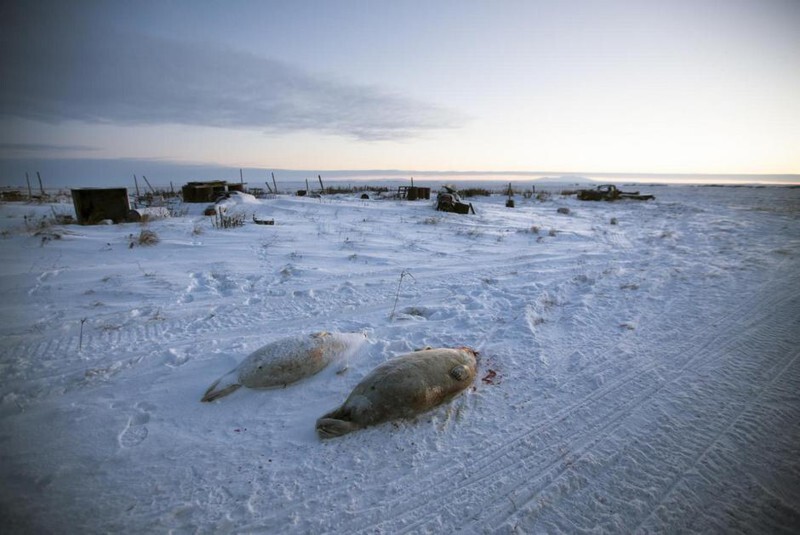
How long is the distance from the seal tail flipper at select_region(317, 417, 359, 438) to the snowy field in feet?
0.19

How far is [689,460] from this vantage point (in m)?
2.53

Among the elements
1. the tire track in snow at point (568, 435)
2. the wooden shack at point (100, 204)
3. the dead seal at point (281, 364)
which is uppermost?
the wooden shack at point (100, 204)

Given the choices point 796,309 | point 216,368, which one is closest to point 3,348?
point 216,368

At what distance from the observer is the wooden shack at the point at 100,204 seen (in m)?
9.08

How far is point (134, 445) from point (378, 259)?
5424 mm

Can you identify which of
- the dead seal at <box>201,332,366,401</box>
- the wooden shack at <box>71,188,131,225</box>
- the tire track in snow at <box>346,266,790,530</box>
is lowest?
the tire track in snow at <box>346,266,790,530</box>

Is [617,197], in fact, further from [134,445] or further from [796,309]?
[134,445]

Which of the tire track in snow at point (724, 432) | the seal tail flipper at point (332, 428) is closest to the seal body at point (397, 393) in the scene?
the seal tail flipper at point (332, 428)

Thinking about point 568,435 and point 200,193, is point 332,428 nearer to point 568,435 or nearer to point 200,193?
point 568,435

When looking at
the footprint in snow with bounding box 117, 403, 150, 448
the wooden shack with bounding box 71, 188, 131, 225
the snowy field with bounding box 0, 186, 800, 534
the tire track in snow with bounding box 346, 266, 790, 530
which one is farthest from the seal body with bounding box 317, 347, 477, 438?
the wooden shack with bounding box 71, 188, 131, 225

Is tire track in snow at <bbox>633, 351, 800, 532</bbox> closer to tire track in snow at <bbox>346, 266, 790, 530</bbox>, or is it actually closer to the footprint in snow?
tire track in snow at <bbox>346, 266, 790, 530</bbox>

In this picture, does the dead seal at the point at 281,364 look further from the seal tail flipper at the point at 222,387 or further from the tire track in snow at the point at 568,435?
the tire track in snow at the point at 568,435

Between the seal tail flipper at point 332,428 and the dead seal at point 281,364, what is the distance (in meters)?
0.78

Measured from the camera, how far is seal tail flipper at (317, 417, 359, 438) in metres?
2.67
